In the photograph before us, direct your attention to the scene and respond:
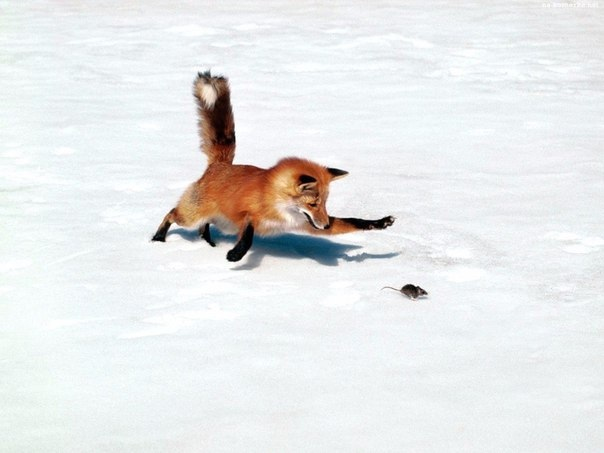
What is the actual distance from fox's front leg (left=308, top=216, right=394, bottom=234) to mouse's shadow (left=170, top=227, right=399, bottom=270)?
23 centimetres

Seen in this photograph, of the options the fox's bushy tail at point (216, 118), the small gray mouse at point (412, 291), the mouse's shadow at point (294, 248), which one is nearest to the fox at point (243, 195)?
the fox's bushy tail at point (216, 118)

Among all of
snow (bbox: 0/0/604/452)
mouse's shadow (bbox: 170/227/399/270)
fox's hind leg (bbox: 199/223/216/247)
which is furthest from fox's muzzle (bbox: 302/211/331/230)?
fox's hind leg (bbox: 199/223/216/247)

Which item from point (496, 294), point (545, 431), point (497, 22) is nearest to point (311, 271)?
point (496, 294)

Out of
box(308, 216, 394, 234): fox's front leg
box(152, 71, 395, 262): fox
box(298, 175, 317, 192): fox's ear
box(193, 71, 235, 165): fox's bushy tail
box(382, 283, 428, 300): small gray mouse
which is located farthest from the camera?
box(193, 71, 235, 165): fox's bushy tail

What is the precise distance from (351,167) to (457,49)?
5.29 m

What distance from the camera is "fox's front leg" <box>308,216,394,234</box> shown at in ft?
19.5

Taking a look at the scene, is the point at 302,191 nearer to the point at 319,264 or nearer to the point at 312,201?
the point at 312,201

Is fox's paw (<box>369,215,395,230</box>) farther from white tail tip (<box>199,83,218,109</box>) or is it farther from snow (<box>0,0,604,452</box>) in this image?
white tail tip (<box>199,83,218,109</box>)

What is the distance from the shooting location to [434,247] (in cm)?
633

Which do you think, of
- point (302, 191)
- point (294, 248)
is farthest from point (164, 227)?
point (302, 191)

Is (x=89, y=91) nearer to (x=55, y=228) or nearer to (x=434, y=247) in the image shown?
(x=55, y=228)

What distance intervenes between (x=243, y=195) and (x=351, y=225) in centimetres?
71

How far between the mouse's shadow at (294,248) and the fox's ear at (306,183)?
0.63 m

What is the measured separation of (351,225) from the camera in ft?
19.6
